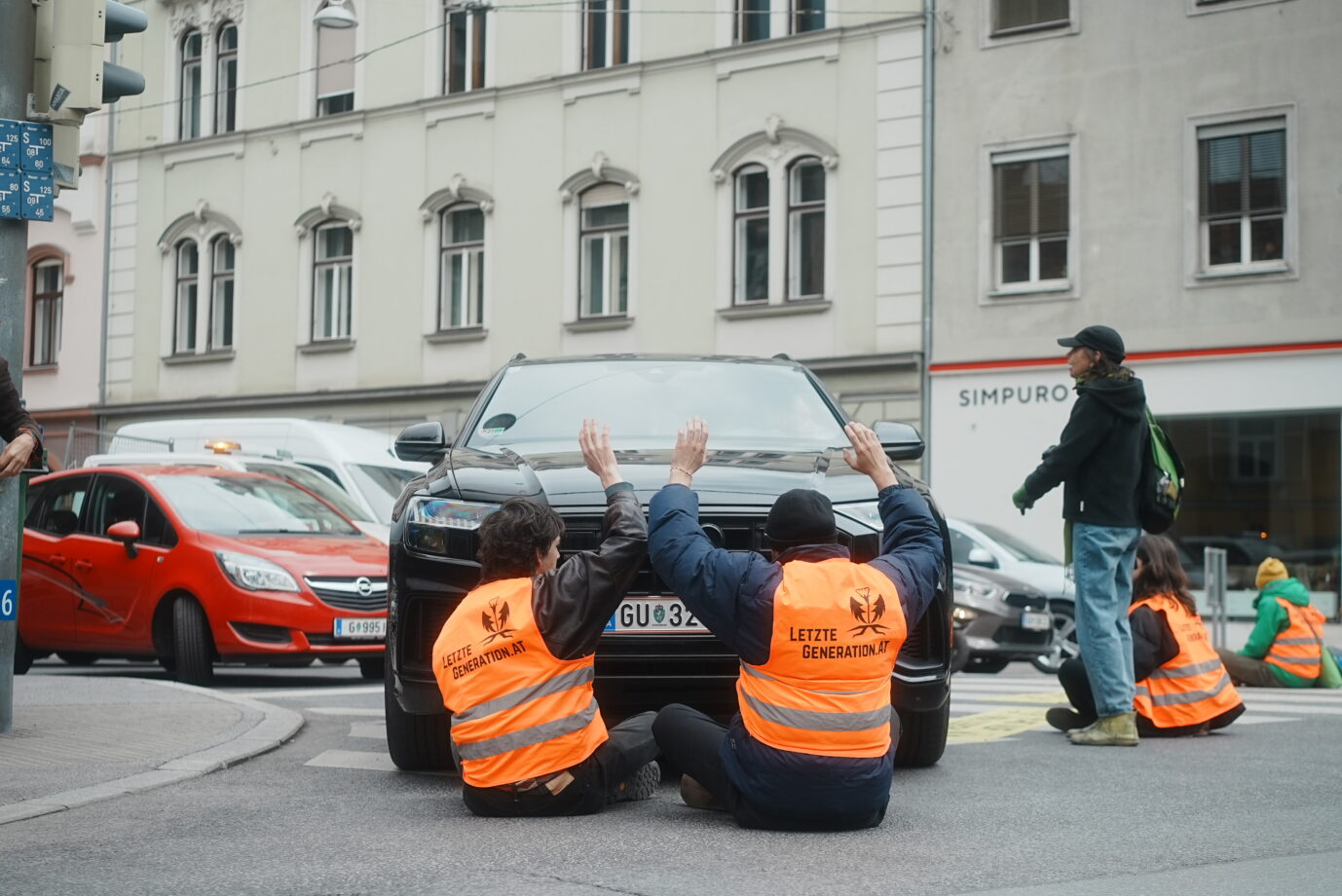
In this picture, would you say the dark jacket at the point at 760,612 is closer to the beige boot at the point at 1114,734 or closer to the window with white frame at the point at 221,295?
the beige boot at the point at 1114,734

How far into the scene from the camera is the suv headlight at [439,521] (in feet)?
20.5

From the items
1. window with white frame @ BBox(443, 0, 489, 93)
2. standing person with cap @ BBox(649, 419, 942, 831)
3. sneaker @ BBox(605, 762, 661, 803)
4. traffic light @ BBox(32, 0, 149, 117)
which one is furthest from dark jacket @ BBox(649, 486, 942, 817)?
window with white frame @ BBox(443, 0, 489, 93)

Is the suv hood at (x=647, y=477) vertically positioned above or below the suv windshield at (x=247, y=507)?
above

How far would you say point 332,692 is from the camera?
11.2 metres

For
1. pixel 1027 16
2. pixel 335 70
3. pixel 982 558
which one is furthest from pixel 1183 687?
pixel 335 70

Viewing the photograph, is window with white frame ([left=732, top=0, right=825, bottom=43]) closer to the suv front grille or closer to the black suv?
the suv front grille

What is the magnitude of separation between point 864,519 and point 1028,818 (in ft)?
3.71

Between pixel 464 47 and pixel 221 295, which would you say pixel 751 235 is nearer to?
pixel 464 47

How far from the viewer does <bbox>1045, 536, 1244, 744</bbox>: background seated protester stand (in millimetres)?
8570

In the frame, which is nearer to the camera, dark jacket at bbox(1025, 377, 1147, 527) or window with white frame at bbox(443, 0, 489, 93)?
dark jacket at bbox(1025, 377, 1147, 527)

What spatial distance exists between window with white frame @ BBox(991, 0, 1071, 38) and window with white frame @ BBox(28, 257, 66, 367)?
1829 cm

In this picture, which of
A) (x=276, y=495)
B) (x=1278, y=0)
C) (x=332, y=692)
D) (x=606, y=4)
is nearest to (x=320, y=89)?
(x=606, y=4)

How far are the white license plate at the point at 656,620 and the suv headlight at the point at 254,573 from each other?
19.6 ft

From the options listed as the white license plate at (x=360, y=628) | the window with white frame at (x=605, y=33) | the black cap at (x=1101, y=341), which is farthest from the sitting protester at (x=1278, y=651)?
the window with white frame at (x=605, y=33)
